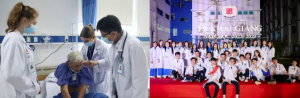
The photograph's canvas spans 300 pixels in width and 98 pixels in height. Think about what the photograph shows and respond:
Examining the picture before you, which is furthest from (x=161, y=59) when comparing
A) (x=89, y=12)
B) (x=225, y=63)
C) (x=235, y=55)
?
(x=89, y=12)

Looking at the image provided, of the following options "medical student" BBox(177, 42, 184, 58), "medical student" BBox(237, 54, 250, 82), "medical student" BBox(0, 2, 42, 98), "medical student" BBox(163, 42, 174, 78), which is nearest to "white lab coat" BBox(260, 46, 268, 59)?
"medical student" BBox(237, 54, 250, 82)

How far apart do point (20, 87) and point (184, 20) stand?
2000 millimetres

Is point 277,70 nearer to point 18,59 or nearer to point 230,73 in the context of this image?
point 230,73

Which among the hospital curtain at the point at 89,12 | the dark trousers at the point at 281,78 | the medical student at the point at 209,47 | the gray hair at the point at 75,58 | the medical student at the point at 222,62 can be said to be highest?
the hospital curtain at the point at 89,12

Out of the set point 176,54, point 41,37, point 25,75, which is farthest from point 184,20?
point 41,37

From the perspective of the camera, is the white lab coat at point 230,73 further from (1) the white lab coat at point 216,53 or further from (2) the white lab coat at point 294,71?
(2) the white lab coat at point 294,71

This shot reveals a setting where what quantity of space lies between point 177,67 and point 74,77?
4.29 feet

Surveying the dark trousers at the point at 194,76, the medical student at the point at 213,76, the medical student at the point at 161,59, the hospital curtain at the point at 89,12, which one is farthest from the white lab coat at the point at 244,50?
the hospital curtain at the point at 89,12

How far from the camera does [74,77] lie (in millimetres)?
2625

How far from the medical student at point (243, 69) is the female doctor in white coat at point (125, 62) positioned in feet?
5.61

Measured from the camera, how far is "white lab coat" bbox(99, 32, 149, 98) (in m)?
1.64

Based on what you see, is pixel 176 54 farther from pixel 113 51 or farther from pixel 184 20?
pixel 113 51

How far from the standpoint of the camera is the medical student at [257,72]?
2.94 metres

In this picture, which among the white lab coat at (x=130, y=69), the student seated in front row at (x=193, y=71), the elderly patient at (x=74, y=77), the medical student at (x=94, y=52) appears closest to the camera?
the white lab coat at (x=130, y=69)
